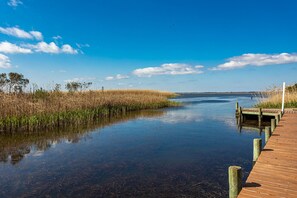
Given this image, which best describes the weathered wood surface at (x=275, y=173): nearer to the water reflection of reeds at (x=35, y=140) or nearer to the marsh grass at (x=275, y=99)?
the water reflection of reeds at (x=35, y=140)

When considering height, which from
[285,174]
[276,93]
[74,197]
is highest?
[276,93]

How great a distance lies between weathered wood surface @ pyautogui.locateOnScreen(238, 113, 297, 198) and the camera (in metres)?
5.65

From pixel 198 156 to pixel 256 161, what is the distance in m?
4.36

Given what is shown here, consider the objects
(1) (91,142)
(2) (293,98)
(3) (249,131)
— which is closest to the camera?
(1) (91,142)

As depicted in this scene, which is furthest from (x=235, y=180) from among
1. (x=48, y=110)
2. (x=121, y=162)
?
(x=48, y=110)

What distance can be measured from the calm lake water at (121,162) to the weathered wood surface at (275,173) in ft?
4.68

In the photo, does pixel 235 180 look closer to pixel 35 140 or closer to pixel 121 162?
pixel 121 162

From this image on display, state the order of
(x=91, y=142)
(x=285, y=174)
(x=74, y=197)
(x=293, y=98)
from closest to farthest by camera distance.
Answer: (x=285, y=174) < (x=74, y=197) < (x=91, y=142) < (x=293, y=98)

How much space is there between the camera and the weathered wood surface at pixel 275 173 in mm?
5648

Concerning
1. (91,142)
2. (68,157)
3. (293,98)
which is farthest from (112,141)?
(293,98)

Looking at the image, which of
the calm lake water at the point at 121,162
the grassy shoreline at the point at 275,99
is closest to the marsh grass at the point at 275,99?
the grassy shoreline at the point at 275,99

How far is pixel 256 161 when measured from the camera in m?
7.97

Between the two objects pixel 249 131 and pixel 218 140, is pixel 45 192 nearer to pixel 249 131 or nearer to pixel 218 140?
pixel 218 140

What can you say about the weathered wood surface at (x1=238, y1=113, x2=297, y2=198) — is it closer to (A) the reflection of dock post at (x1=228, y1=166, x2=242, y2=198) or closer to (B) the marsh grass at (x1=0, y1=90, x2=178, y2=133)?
(A) the reflection of dock post at (x1=228, y1=166, x2=242, y2=198)
